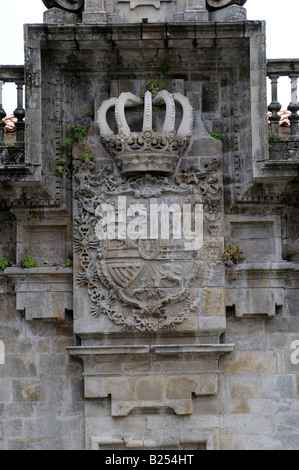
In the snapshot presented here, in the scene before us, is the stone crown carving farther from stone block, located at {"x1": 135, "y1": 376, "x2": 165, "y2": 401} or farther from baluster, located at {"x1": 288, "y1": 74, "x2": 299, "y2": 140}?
stone block, located at {"x1": 135, "y1": 376, "x2": 165, "y2": 401}

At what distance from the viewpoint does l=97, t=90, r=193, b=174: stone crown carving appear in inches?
361

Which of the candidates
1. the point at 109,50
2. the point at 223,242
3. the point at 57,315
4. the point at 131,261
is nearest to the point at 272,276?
the point at 223,242

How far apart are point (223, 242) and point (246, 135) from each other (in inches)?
42.3

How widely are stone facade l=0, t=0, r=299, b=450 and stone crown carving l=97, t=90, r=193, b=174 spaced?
2 cm

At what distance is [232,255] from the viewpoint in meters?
9.33

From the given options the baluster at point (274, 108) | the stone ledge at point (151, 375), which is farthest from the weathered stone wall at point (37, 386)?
the baluster at point (274, 108)

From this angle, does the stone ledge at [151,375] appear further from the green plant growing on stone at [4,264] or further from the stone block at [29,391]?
the green plant growing on stone at [4,264]

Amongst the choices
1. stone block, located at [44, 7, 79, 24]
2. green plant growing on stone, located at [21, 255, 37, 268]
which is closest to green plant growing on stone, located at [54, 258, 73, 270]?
green plant growing on stone, located at [21, 255, 37, 268]

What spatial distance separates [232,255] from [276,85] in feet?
5.65

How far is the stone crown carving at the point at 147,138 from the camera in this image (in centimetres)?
916

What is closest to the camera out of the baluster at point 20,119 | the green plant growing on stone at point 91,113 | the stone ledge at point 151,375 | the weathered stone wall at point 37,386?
the stone ledge at point 151,375

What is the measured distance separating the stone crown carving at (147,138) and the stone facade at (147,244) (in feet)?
0.05

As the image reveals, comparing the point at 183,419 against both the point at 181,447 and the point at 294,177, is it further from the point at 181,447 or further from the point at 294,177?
the point at 294,177

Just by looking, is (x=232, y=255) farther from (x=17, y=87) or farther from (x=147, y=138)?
(x=17, y=87)
